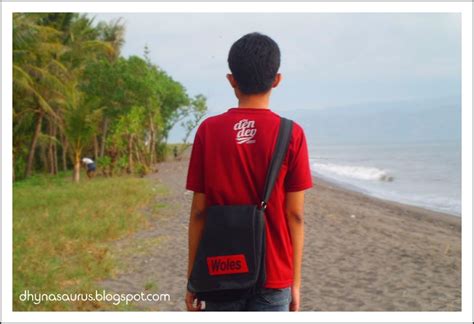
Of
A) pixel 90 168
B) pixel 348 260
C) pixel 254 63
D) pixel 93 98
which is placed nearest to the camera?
pixel 254 63

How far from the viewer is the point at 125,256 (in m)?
5.84

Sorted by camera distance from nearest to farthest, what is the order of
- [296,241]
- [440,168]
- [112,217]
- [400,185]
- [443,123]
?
1. [296,241]
2. [112,217]
3. [400,185]
4. [440,168]
5. [443,123]

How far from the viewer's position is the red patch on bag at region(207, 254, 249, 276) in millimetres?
1707

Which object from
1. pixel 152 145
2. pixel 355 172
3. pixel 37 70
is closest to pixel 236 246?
pixel 37 70

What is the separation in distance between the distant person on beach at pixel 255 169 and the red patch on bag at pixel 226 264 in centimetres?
9

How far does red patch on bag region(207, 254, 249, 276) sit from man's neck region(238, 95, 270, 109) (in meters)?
0.51

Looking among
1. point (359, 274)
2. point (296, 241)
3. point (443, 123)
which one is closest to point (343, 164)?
point (443, 123)

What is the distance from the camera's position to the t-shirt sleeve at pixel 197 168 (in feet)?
5.71

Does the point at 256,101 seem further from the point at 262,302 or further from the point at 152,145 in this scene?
the point at 152,145

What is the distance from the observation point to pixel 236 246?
171 cm

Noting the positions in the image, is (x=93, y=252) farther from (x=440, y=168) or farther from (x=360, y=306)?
(x=440, y=168)

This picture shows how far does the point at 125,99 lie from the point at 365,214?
10.2 m

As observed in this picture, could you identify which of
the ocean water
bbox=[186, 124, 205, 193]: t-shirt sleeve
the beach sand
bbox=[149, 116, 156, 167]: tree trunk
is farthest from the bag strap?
bbox=[149, 116, 156, 167]: tree trunk

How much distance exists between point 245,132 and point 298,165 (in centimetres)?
22
